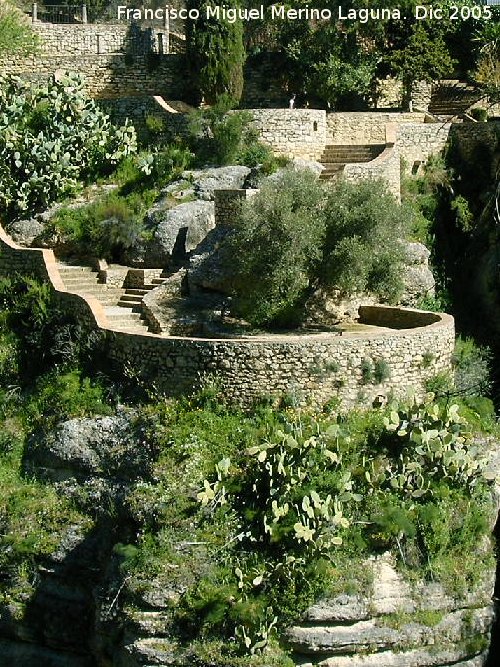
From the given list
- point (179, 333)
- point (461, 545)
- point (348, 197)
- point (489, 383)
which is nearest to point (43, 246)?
point (179, 333)

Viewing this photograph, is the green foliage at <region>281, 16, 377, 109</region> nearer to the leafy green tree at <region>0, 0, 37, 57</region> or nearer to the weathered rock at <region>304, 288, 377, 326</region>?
the leafy green tree at <region>0, 0, 37, 57</region>

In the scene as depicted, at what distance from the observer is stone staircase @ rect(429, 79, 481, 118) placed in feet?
105

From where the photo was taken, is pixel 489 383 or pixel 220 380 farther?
pixel 489 383

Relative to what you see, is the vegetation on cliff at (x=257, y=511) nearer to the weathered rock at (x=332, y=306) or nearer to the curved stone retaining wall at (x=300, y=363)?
the curved stone retaining wall at (x=300, y=363)

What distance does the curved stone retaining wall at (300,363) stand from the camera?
19781mm

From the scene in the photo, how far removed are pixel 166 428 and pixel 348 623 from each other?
181 inches

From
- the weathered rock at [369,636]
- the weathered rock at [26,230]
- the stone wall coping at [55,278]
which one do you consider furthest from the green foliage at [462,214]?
the weathered rock at [369,636]

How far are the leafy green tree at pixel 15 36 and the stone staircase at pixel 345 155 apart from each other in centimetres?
929

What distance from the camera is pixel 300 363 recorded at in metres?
19.8

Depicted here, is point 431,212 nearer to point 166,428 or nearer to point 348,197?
point 348,197

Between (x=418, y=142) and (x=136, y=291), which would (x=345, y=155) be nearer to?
(x=418, y=142)

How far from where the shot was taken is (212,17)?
94.3ft

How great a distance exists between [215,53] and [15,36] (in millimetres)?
6135

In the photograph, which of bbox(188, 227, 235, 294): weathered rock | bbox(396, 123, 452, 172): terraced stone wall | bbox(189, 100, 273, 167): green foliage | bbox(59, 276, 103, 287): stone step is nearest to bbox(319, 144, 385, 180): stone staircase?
bbox(396, 123, 452, 172): terraced stone wall
